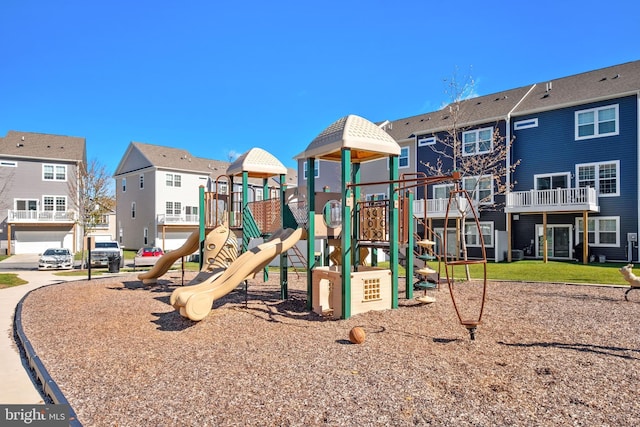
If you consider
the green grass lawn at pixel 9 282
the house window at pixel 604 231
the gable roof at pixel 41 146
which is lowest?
the green grass lawn at pixel 9 282

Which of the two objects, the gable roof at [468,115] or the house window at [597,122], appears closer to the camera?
the house window at [597,122]

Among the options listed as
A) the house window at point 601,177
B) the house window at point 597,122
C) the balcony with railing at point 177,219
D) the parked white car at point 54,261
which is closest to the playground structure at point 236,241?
the parked white car at point 54,261

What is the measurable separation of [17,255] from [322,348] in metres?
36.6

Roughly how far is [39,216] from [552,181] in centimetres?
3783

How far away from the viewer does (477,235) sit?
2659 cm

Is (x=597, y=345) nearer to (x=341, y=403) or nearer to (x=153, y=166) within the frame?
(x=341, y=403)

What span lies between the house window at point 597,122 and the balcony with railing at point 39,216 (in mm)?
36962

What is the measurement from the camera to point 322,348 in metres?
6.48

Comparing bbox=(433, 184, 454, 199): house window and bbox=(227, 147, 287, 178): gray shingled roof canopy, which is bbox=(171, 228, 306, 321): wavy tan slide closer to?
bbox=(227, 147, 287, 178): gray shingled roof canopy

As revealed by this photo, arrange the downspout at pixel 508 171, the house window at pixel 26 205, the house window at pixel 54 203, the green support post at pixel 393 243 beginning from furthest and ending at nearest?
the house window at pixel 54 203 < the house window at pixel 26 205 < the downspout at pixel 508 171 < the green support post at pixel 393 243

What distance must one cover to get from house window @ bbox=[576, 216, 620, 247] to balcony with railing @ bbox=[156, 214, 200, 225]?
97.3 ft

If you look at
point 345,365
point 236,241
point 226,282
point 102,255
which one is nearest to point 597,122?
point 236,241

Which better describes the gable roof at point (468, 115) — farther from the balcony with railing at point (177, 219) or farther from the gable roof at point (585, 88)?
the balcony with railing at point (177, 219)

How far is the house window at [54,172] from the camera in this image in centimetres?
3575
